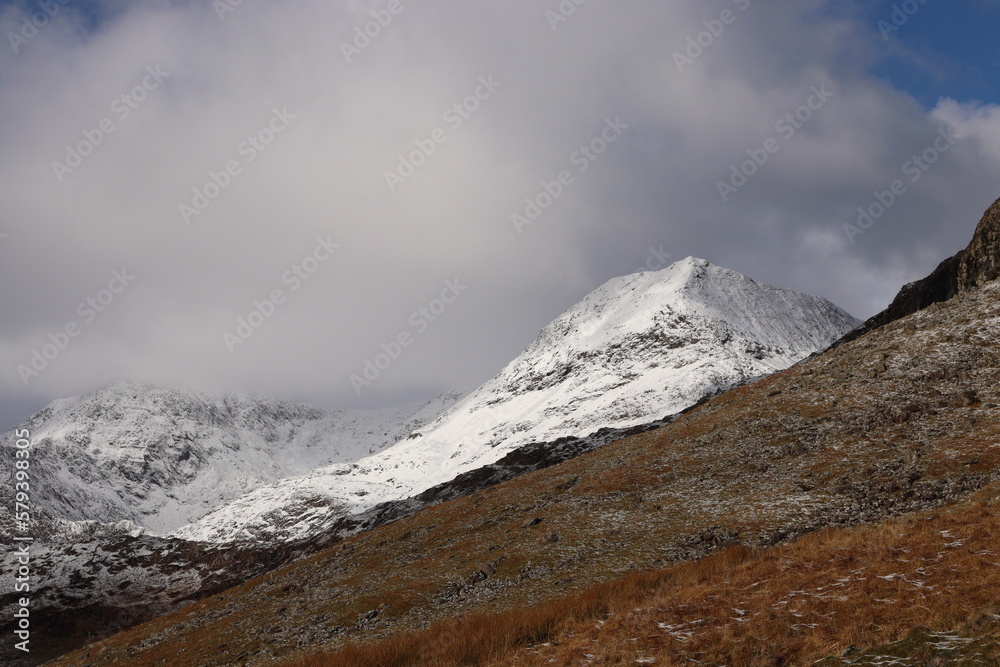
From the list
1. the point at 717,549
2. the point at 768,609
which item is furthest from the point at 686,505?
the point at 768,609

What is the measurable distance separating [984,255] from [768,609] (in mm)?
64934

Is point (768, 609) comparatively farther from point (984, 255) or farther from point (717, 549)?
point (984, 255)

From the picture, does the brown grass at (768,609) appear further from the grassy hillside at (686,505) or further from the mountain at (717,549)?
the grassy hillside at (686,505)

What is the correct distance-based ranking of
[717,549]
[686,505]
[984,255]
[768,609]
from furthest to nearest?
1. [984,255]
2. [686,505]
3. [717,549]
4. [768,609]

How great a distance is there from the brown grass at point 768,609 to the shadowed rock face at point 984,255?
48577 mm

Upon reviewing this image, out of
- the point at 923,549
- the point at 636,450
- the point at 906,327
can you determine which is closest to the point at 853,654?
the point at 923,549

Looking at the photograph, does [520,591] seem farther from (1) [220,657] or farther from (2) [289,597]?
(2) [289,597]

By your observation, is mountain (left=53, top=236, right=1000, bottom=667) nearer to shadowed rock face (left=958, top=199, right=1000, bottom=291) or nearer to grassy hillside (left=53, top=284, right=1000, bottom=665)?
grassy hillside (left=53, top=284, right=1000, bottom=665)

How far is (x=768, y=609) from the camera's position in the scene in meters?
16.2

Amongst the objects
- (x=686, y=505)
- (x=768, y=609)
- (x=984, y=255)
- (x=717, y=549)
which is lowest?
(x=717, y=549)

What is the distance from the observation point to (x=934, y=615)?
13305 millimetres

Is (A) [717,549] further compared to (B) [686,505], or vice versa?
(B) [686,505]

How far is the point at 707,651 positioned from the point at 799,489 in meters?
28.0

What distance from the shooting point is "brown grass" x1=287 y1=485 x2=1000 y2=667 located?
13.8 meters
